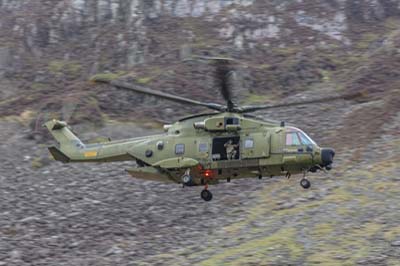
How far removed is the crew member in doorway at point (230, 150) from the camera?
916 inches

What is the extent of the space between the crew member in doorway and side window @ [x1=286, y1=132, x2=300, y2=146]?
167 centimetres

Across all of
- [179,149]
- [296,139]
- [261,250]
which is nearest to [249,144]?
[296,139]

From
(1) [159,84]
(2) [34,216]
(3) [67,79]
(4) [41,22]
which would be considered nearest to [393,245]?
(2) [34,216]

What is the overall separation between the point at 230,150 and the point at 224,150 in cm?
20

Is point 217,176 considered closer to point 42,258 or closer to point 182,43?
point 42,258

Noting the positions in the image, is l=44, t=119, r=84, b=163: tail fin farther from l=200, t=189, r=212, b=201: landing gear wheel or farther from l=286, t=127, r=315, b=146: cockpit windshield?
l=286, t=127, r=315, b=146: cockpit windshield

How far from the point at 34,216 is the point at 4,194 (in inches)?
93.6

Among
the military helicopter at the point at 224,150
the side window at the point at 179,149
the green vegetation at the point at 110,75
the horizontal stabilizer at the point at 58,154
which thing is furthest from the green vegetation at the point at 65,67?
the side window at the point at 179,149

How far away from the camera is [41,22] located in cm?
4478

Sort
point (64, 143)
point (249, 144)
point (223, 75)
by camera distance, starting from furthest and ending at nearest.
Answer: point (64, 143) < point (249, 144) < point (223, 75)

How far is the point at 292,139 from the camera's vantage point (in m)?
22.9

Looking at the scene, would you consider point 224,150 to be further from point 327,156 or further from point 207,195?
point 327,156

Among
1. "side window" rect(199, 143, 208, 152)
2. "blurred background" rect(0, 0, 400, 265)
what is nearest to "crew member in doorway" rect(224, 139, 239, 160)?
"side window" rect(199, 143, 208, 152)

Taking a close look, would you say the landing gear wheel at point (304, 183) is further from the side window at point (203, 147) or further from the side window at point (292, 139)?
the side window at point (203, 147)
